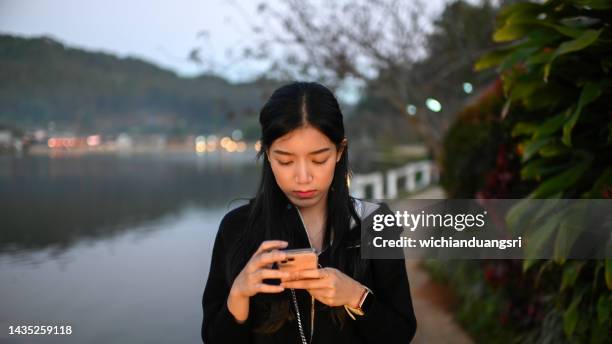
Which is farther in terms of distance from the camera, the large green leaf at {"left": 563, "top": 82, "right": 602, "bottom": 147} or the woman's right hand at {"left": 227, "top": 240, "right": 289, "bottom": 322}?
the large green leaf at {"left": 563, "top": 82, "right": 602, "bottom": 147}

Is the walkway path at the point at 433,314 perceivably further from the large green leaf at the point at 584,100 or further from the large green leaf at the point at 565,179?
the large green leaf at the point at 584,100

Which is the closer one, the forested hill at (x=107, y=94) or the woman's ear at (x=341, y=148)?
the woman's ear at (x=341, y=148)

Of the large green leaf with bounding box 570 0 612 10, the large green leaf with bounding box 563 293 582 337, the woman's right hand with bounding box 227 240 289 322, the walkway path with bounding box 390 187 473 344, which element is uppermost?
the large green leaf with bounding box 570 0 612 10

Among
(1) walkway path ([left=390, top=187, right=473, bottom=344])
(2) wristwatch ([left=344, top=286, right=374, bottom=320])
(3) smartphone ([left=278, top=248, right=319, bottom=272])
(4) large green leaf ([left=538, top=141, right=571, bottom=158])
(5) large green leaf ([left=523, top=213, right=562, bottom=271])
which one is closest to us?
(3) smartphone ([left=278, top=248, right=319, bottom=272])

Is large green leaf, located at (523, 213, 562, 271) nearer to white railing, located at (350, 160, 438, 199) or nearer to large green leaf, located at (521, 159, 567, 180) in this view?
large green leaf, located at (521, 159, 567, 180)

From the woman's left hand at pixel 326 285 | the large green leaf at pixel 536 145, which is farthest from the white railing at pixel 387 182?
the woman's left hand at pixel 326 285

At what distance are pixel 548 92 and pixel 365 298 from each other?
81.6 inches

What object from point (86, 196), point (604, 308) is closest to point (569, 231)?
point (604, 308)

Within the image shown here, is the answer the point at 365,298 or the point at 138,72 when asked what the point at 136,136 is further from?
the point at 365,298

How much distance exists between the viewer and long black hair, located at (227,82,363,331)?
1.51 meters

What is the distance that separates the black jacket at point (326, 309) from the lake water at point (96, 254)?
74.1 inches

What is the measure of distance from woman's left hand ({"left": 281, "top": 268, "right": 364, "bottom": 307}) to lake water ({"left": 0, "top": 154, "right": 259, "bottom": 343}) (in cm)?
227

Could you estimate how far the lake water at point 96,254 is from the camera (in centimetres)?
354

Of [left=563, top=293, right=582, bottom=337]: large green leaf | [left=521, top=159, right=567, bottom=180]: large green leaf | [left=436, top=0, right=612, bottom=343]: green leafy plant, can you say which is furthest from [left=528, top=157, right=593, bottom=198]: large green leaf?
[left=563, top=293, right=582, bottom=337]: large green leaf
